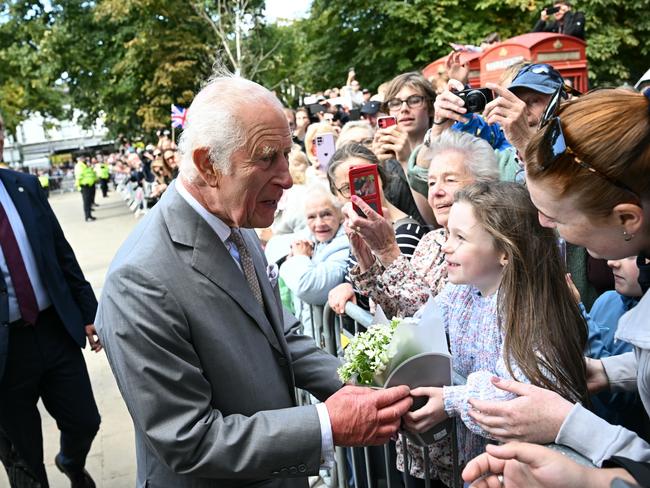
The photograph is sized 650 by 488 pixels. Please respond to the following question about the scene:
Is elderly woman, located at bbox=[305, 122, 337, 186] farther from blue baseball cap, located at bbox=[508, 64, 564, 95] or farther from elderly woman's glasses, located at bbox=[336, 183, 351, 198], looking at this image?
blue baseball cap, located at bbox=[508, 64, 564, 95]

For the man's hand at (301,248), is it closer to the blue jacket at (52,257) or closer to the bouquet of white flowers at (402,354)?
the blue jacket at (52,257)

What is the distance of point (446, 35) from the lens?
18516 mm

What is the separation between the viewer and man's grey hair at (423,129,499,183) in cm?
306

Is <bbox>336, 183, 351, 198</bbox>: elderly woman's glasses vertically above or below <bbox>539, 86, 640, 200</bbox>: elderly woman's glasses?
below

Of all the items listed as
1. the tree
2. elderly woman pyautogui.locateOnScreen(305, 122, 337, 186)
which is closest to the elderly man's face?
elderly woman pyautogui.locateOnScreen(305, 122, 337, 186)

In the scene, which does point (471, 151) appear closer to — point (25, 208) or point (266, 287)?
point (266, 287)

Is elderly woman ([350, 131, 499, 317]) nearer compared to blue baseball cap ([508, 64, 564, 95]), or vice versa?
elderly woman ([350, 131, 499, 317])

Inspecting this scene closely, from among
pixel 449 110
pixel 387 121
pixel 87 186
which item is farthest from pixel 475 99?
pixel 87 186

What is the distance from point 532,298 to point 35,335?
9.39 feet

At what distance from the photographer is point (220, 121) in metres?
2.08

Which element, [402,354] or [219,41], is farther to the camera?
[219,41]

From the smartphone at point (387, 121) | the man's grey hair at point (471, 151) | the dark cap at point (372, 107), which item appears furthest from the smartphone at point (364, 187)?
the dark cap at point (372, 107)

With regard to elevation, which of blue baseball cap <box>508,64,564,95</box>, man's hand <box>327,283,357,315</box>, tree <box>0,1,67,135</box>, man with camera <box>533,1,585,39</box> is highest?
tree <box>0,1,67,135</box>

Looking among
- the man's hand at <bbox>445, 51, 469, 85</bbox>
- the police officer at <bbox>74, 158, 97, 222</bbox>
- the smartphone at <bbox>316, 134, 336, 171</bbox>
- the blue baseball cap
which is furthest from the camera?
the police officer at <bbox>74, 158, 97, 222</bbox>
